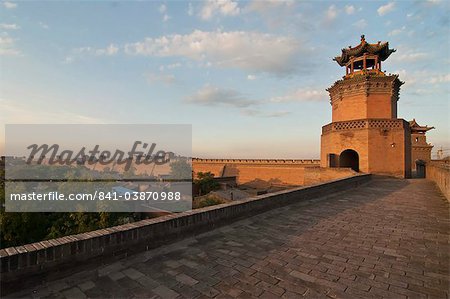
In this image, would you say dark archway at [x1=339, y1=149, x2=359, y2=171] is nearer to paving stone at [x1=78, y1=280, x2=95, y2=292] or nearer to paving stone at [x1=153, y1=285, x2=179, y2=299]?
paving stone at [x1=153, y1=285, x2=179, y2=299]

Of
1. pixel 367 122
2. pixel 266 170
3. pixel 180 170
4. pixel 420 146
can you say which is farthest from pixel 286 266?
pixel 420 146

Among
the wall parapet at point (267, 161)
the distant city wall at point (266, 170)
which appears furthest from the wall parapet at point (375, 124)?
the wall parapet at point (267, 161)

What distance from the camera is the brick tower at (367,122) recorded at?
759 inches

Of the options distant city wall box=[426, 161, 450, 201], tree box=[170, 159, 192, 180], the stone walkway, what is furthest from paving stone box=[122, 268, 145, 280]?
tree box=[170, 159, 192, 180]

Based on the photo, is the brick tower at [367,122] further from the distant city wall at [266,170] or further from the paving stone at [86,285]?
the paving stone at [86,285]

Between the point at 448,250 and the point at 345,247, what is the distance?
71.9 inches

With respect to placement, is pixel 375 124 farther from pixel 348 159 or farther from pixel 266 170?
pixel 266 170

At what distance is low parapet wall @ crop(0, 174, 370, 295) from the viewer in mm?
2951

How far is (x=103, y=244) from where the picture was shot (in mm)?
3713

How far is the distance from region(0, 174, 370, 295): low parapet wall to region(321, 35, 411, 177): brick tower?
16.8m

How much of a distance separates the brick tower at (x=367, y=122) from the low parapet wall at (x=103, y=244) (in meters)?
16.8

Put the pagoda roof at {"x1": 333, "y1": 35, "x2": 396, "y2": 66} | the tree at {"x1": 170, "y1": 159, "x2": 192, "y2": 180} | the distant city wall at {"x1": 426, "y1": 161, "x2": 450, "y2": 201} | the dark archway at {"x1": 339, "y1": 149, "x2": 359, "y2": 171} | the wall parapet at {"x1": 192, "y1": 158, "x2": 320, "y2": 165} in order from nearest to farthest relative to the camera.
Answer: the distant city wall at {"x1": 426, "y1": 161, "x2": 450, "y2": 201}
the dark archway at {"x1": 339, "y1": 149, "x2": 359, "y2": 171}
the pagoda roof at {"x1": 333, "y1": 35, "x2": 396, "y2": 66}
the wall parapet at {"x1": 192, "y1": 158, "x2": 320, "y2": 165}
the tree at {"x1": 170, "y1": 159, "x2": 192, "y2": 180}

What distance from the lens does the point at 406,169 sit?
64.3 feet

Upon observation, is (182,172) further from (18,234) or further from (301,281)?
(301,281)
